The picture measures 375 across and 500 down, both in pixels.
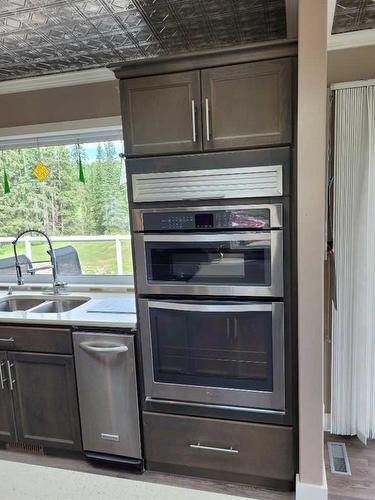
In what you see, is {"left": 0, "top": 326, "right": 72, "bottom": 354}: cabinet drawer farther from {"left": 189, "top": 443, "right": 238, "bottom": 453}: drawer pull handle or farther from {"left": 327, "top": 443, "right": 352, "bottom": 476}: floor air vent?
{"left": 327, "top": 443, "right": 352, "bottom": 476}: floor air vent

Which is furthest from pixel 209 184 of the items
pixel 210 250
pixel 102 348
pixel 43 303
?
pixel 43 303

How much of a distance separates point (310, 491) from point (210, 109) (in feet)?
6.35

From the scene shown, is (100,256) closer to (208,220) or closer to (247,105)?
(208,220)

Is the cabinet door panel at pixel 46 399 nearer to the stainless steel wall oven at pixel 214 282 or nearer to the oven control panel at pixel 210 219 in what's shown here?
the stainless steel wall oven at pixel 214 282

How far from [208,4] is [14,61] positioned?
136cm

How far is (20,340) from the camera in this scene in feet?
7.56

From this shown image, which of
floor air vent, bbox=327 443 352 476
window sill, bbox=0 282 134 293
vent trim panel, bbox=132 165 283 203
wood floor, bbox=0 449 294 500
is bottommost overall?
wood floor, bbox=0 449 294 500

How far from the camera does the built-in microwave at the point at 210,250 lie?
6.04 feet

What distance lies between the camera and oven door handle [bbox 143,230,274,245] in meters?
1.84

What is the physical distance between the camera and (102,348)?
84.1 inches

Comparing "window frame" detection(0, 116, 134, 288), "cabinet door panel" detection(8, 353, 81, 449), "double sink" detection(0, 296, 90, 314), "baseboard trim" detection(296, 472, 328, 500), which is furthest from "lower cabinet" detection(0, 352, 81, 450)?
"baseboard trim" detection(296, 472, 328, 500)

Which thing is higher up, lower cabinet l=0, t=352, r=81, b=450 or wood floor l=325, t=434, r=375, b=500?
lower cabinet l=0, t=352, r=81, b=450

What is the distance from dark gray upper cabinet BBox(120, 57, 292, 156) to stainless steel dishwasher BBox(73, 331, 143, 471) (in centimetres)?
108

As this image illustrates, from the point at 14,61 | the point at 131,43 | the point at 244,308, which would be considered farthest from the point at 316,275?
the point at 14,61
